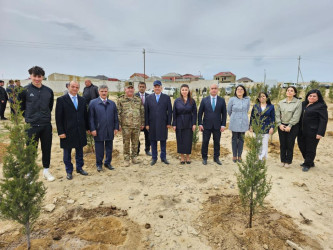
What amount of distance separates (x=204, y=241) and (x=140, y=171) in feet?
7.99

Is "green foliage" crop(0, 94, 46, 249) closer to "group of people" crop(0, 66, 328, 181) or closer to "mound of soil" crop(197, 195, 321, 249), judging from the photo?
"group of people" crop(0, 66, 328, 181)

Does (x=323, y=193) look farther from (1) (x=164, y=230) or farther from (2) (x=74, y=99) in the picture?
(2) (x=74, y=99)

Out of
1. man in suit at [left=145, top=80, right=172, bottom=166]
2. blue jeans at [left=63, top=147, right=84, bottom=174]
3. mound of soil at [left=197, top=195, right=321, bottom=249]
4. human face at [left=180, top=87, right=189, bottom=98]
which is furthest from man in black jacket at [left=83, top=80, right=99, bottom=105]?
mound of soil at [left=197, top=195, right=321, bottom=249]

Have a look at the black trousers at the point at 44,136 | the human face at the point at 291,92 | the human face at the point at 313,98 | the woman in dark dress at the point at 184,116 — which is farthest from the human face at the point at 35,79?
the human face at the point at 313,98

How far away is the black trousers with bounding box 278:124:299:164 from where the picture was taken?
474 cm

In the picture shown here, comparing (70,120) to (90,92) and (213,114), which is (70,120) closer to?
(213,114)

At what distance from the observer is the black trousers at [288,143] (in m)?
4.74

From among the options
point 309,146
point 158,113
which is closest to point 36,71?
point 158,113

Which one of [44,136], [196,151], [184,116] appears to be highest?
[184,116]

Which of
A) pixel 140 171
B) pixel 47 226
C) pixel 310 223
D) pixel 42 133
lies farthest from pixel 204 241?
pixel 42 133

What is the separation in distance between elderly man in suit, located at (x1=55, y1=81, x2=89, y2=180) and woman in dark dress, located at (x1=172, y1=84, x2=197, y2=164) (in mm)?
2099

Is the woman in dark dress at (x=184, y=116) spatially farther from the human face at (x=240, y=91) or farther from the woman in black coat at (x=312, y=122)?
the woman in black coat at (x=312, y=122)

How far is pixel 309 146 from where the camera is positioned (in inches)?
186

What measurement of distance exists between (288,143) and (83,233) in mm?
4675
